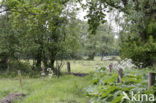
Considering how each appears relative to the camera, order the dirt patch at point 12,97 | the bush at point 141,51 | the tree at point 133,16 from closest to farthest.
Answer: the dirt patch at point 12,97 < the tree at point 133,16 < the bush at point 141,51

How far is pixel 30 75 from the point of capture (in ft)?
55.0

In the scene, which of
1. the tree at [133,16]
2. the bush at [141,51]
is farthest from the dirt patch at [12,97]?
the bush at [141,51]

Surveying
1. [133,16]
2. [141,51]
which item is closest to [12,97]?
[133,16]

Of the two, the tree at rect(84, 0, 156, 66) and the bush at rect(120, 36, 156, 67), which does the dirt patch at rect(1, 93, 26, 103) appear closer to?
the tree at rect(84, 0, 156, 66)

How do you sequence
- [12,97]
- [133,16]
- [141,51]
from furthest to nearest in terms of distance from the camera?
[141,51] < [133,16] < [12,97]

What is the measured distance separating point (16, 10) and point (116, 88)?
15.6 feet

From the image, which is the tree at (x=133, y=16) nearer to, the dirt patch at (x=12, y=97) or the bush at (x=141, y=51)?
the bush at (x=141, y=51)

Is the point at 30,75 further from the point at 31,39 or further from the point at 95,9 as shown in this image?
the point at 95,9

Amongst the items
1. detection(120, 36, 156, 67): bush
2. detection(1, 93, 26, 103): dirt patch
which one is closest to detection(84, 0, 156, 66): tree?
detection(120, 36, 156, 67): bush

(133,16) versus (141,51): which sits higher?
(133,16)

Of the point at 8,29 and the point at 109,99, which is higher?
the point at 8,29

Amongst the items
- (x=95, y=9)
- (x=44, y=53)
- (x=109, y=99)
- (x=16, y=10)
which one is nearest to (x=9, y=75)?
(x=44, y=53)

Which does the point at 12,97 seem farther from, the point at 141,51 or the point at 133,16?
the point at 141,51

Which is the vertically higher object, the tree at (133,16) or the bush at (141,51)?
the tree at (133,16)
